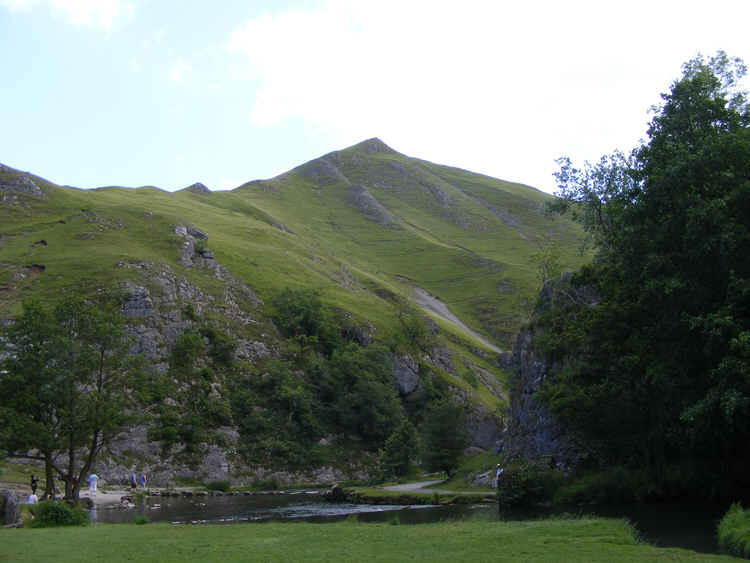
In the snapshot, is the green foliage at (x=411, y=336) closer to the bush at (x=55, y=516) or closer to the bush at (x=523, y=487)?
the bush at (x=523, y=487)

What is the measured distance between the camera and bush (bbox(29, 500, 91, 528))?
100.0 feet

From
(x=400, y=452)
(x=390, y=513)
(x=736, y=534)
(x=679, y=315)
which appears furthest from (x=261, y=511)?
(x=736, y=534)

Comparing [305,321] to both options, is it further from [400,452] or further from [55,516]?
[55,516]

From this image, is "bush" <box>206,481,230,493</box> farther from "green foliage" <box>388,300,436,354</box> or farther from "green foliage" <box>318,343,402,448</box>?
"green foliage" <box>388,300,436,354</box>

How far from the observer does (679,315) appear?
116 ft

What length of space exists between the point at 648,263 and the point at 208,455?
56.5 meters

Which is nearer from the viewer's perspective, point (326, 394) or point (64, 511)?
point (64, 511)

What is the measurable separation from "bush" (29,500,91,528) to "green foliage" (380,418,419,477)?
146 feet

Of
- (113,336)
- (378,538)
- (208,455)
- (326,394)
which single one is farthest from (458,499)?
(326,394)

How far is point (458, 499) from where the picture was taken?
4697 centimetres

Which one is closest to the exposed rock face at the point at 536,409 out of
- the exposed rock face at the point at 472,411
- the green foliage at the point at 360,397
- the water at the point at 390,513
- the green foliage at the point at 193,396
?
the water at the point at 390,513

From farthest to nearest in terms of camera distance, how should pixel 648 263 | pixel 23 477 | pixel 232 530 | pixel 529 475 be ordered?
1. pixel 23 477
2. pixel 529 475
3. pixel 648 263
4. pixel 232 530

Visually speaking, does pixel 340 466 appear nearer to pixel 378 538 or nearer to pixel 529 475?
pixel 529 475

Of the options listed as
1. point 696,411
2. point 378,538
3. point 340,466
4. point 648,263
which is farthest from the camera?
point 340,466
